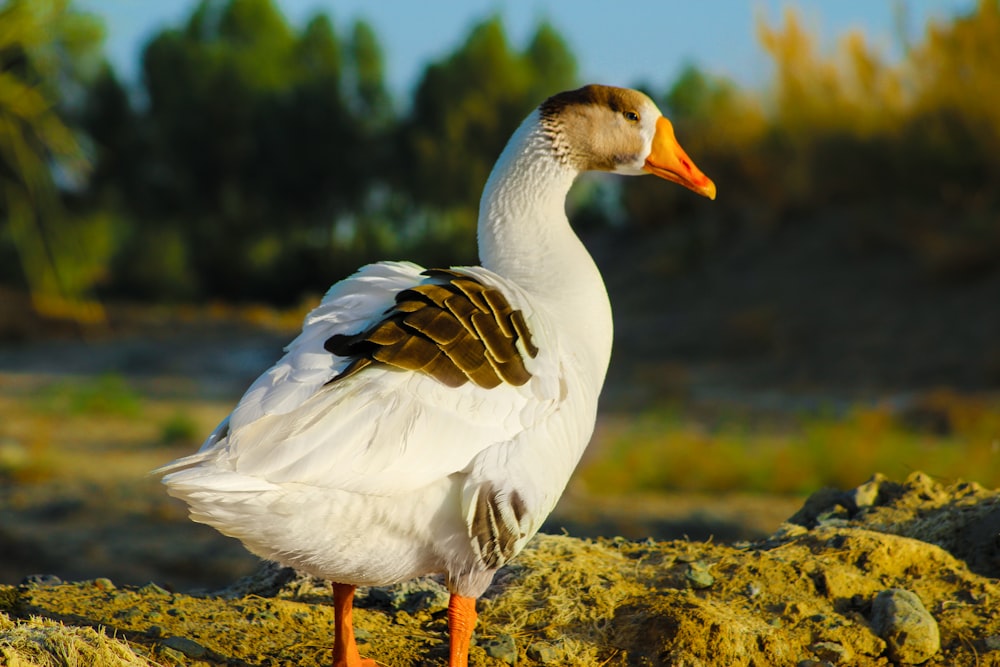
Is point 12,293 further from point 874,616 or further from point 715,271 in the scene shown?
point 874,616

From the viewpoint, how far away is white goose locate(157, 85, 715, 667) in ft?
9.28

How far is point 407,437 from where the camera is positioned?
289 centimetres

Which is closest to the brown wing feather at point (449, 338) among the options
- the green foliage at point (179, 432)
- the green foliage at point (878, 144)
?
the green foliage at point (179, 432)

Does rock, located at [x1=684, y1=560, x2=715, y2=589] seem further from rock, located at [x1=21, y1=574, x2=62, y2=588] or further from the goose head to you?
rock, located at [x1=21, y1=574, x2=62, y2=588]

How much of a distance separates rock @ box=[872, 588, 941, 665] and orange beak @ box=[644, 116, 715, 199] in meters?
1.67

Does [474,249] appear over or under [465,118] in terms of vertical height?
under

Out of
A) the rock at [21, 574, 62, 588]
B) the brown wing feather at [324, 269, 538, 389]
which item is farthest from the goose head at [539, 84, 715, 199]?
the rock at [21, 574, 62, 588]

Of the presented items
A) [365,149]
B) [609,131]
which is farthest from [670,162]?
[365,149]

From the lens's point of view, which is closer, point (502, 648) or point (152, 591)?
point (502, 648)

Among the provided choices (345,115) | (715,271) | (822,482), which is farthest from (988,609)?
(345,115)

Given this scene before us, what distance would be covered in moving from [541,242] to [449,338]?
812 millimetres

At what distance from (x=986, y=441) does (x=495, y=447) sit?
711 centimetres

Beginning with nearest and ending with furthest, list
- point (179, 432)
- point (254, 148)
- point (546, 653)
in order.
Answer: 1. point (546, 653)
2. point (179, 432)
3. point (254, 148)

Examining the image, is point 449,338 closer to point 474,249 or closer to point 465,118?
point 474,249
